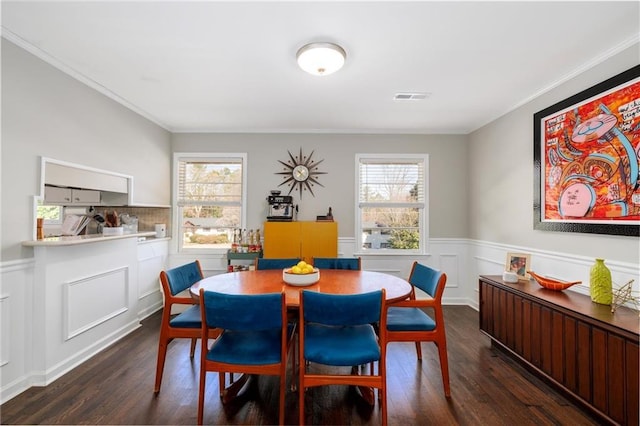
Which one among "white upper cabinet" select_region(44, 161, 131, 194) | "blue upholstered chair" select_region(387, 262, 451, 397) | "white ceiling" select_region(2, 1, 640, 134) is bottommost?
"blue upholstered chair" select_region(387, 262, 451, 397)

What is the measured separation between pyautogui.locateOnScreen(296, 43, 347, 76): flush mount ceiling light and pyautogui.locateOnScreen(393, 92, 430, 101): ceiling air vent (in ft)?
3.40

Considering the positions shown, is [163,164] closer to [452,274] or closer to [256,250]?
[256,250]

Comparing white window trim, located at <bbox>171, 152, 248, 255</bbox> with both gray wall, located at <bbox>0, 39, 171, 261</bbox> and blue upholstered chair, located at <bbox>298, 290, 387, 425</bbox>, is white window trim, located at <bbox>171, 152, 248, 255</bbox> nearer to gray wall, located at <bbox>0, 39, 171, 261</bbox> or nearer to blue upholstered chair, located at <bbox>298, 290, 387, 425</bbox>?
gray wall, located at <bbox>0, 39, 171, 261</bbox>

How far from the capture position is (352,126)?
4266mm

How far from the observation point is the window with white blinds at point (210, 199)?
4516 millimetres

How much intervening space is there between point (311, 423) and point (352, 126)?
354cm

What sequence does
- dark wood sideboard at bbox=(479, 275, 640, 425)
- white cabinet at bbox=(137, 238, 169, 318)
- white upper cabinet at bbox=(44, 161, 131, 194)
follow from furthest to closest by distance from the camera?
white cabinet at bbox=(137, 238, 169, 318)
white upper cabinet at bbox=(44, 161, 131, 194)
dark wood sideboard at bbox=(479, 275, 640, 425)

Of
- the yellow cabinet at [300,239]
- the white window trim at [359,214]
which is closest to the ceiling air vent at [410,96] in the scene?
the white window trim at [359,214]

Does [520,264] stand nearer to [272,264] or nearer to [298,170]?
[272,264]

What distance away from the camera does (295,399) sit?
2.12m

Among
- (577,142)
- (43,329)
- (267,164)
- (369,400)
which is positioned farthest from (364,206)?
(43,329)

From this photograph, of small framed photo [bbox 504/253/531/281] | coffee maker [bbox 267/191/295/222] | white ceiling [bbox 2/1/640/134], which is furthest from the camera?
coffee maker [bbox 267/191/295/222]

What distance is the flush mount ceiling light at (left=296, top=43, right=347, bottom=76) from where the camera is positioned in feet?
7.22

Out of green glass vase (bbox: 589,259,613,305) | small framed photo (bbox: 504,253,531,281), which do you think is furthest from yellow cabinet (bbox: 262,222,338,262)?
green glass vase (bbox: 589,259,613,305)
